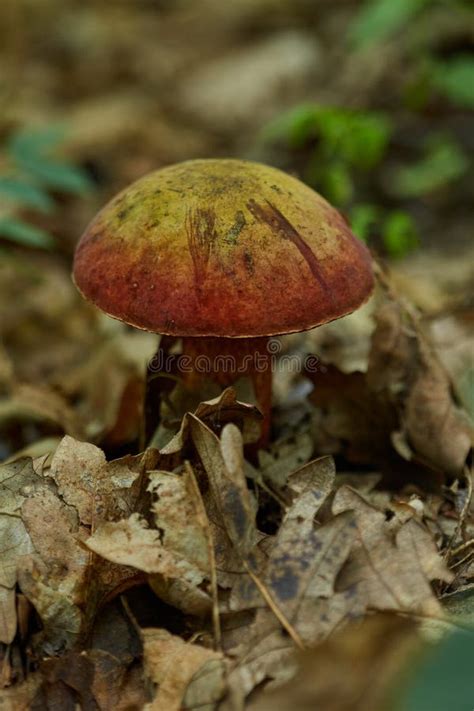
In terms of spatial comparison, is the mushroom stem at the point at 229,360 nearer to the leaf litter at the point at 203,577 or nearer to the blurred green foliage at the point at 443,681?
the leaf litter at the point at 203,577

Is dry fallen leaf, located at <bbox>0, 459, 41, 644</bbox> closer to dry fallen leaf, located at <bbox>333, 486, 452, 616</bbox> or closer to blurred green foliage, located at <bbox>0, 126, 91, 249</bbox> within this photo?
dry fallen leaf, located at <bbox>333, 486, 452, 616</bbox>

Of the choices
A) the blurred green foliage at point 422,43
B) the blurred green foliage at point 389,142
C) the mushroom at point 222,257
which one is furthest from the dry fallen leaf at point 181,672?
the blurred green foliage at point 422,43

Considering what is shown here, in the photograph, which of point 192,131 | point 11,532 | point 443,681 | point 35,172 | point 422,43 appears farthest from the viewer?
point 192,131

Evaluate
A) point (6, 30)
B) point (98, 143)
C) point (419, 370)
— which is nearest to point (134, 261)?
point (419, 370)

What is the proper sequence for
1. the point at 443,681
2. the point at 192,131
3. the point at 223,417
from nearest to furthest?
the point at 443,681
the point at 223,417
the point at 192,131

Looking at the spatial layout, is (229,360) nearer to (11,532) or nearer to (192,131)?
(11,532)

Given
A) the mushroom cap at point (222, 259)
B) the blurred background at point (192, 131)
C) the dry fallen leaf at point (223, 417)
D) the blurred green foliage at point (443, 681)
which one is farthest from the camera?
the blurred background at point (192, 131)

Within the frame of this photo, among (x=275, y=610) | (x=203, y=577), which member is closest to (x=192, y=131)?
(x=203, y=577)
